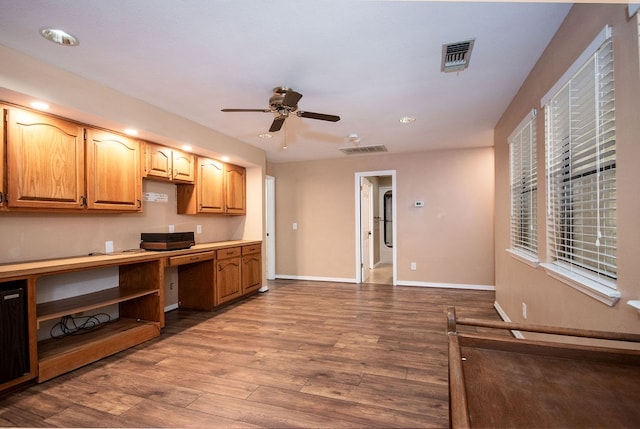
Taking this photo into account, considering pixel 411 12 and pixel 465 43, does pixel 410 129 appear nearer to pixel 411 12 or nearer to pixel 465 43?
pixel 465 43

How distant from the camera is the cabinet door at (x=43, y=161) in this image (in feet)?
7.28

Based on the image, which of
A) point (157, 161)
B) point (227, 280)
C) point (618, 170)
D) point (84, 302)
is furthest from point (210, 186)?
point (618, 170)

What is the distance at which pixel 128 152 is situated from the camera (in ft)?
10.1

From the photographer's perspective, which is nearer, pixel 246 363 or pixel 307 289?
pixel 246 363

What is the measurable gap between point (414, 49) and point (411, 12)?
1.31 feet

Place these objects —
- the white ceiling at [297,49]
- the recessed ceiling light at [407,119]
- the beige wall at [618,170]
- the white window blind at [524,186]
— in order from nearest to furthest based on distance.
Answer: the beige wall at [618,170]
the white ceiling at [297,49]
the white window blind at [524,186]
the recessed ceiling light at [407,119]

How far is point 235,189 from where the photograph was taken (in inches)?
187

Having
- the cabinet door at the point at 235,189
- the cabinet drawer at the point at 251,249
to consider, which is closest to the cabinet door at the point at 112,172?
the cabinet door at the point at 235,189

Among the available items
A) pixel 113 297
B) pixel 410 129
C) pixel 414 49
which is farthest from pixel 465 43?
pixel 113 297

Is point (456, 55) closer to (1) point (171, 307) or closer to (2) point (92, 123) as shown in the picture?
(2) point (92, 123)

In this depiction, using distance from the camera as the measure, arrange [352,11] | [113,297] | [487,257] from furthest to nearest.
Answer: [487,257]
[113,297]
[352,11]

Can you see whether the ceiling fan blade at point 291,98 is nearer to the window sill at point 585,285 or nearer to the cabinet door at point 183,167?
the cabinet door at point 183,167

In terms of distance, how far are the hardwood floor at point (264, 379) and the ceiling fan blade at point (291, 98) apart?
216cm

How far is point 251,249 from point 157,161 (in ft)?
6.32
